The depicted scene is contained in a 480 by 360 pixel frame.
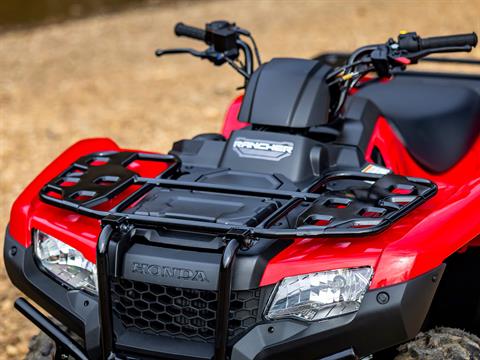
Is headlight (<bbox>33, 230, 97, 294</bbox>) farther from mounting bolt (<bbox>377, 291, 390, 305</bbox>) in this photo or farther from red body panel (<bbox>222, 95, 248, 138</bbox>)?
red body panel (<bbox>222, 95, 248, 138</bbox>)

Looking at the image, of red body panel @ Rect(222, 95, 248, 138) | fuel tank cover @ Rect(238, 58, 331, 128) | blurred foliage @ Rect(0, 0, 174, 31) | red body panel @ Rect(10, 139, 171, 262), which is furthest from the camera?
blurred foliage @ Rect(0, 0, 174, 31)

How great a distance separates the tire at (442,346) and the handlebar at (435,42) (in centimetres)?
121

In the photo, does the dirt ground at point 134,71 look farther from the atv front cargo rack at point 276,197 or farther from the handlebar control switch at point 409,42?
the handlebar control switch at point 409,42

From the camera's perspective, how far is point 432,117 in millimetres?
4586

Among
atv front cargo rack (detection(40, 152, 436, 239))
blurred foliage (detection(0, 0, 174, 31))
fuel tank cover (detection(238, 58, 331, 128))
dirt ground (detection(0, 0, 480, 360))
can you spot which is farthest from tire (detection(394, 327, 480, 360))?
blurred foliage (detection(0, 0, 174, 31))

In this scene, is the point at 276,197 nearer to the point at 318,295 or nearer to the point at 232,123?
the point at 318,295

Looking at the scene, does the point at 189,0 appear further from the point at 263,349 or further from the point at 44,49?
the point at 263,349

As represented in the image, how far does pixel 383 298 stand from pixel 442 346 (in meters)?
0.33

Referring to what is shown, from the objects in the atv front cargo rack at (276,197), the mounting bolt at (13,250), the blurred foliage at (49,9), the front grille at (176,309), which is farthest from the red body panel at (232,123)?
the blurred foliage at (49,9)

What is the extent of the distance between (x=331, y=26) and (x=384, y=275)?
930 centimetres

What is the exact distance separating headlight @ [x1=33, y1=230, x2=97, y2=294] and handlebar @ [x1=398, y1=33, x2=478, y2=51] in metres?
1.55

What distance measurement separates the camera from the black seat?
4371 millimetres

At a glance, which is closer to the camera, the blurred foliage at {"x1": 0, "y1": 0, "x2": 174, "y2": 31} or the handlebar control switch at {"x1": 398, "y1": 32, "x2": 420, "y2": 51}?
the handlebar control switch at {"x1": 398, "y1": 32, "x2": 420, "y2": 51}

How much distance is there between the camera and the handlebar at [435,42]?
3.84 m
